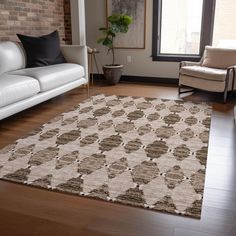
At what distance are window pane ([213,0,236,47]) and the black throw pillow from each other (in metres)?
2.66

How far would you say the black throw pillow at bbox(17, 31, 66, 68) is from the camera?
147 inches

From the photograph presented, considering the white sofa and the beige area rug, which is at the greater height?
the white sofa

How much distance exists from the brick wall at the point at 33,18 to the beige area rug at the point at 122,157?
162 cm

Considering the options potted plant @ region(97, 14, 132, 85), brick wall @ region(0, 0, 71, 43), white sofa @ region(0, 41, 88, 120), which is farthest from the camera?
potted plant @ region(97, 14, 132, 85)

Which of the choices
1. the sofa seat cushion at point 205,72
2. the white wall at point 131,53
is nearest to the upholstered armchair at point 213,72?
the sofa seat cushion at point 205,72

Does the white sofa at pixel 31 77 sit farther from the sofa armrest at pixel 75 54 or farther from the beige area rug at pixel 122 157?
the beige area rug at pixel 122 157

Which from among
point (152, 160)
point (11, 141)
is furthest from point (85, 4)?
point (152, 160)

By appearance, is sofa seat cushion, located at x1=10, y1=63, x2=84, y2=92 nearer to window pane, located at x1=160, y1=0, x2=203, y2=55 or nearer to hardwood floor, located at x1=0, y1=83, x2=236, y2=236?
hardwood floor, located at x1=0, y1=83, x2=236, y2=236

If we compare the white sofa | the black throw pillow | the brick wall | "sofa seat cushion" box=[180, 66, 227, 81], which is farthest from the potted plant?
"sofa seat cushion" box=[180, 66, 227, 81]

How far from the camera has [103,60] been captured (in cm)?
537

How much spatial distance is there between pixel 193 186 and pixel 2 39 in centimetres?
321

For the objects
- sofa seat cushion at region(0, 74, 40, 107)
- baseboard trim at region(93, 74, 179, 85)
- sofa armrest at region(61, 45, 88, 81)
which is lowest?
baseboard trim at region(93, 74, 179, 85)

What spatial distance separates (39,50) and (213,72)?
237 cm

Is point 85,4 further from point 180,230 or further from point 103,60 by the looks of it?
point 180,230
